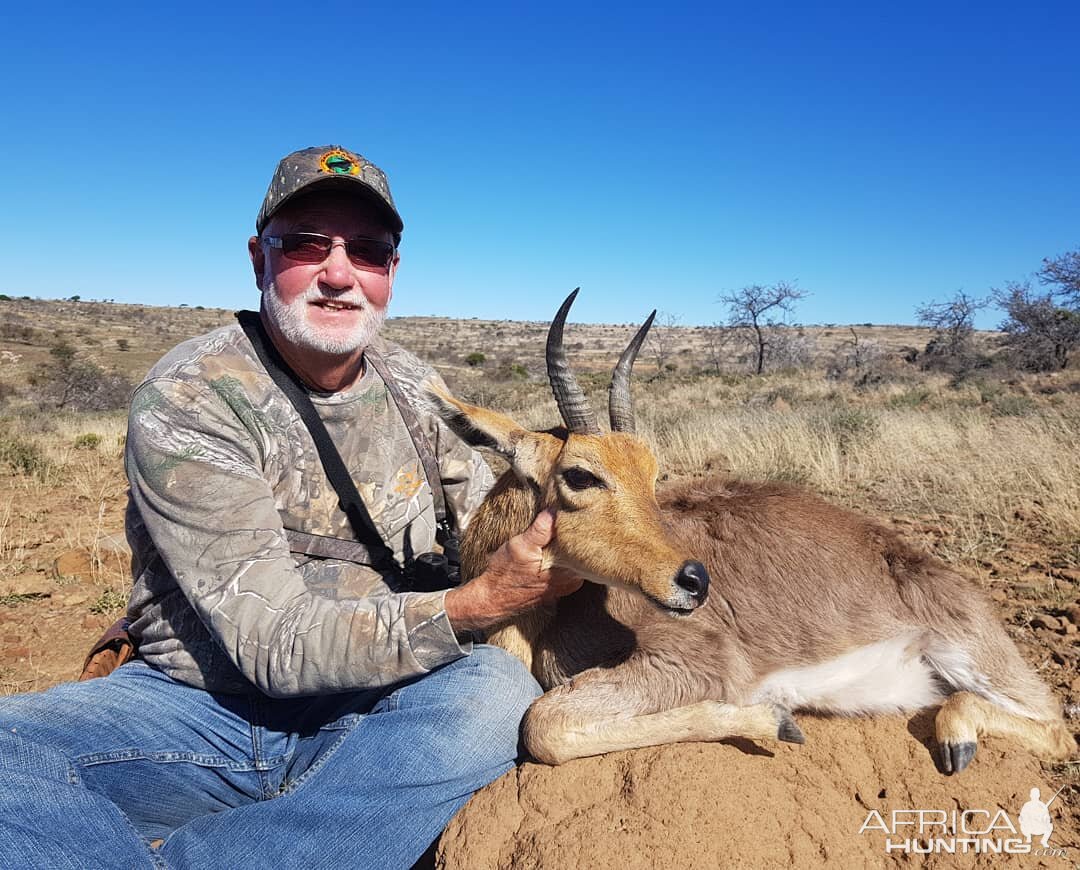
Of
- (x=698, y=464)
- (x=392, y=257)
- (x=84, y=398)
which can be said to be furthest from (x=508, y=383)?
(x=392, y=257)

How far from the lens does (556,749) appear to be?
3.28m

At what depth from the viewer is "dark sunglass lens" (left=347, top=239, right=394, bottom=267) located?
3818 millimetres

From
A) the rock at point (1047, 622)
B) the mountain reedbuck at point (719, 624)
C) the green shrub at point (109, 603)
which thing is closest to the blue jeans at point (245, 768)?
the mountain reedbuck at point (719, 624)

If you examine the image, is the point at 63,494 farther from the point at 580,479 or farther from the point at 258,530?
the point at 580,479

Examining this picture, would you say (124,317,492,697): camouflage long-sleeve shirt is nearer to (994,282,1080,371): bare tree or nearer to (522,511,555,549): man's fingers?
(522,511,555,549): man's fingers

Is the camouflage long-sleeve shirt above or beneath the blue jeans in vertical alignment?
above

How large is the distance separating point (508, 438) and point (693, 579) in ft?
4.15

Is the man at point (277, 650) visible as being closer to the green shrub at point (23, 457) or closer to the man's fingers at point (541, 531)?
the man's fingers at point (541, 531)

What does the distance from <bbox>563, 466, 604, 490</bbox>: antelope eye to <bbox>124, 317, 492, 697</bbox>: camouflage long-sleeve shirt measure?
2.79 feet

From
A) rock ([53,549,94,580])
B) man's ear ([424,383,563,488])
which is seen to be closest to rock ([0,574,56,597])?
rock ([53,549,94,580])

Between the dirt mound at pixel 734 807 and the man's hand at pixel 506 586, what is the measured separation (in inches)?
32.3

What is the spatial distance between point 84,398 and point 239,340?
88.5 feet

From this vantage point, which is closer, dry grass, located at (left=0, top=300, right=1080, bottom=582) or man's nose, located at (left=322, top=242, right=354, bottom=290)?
man's nose, located at (left=322, top=242, right=354, bottom=290)

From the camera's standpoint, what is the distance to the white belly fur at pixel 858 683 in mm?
3855
